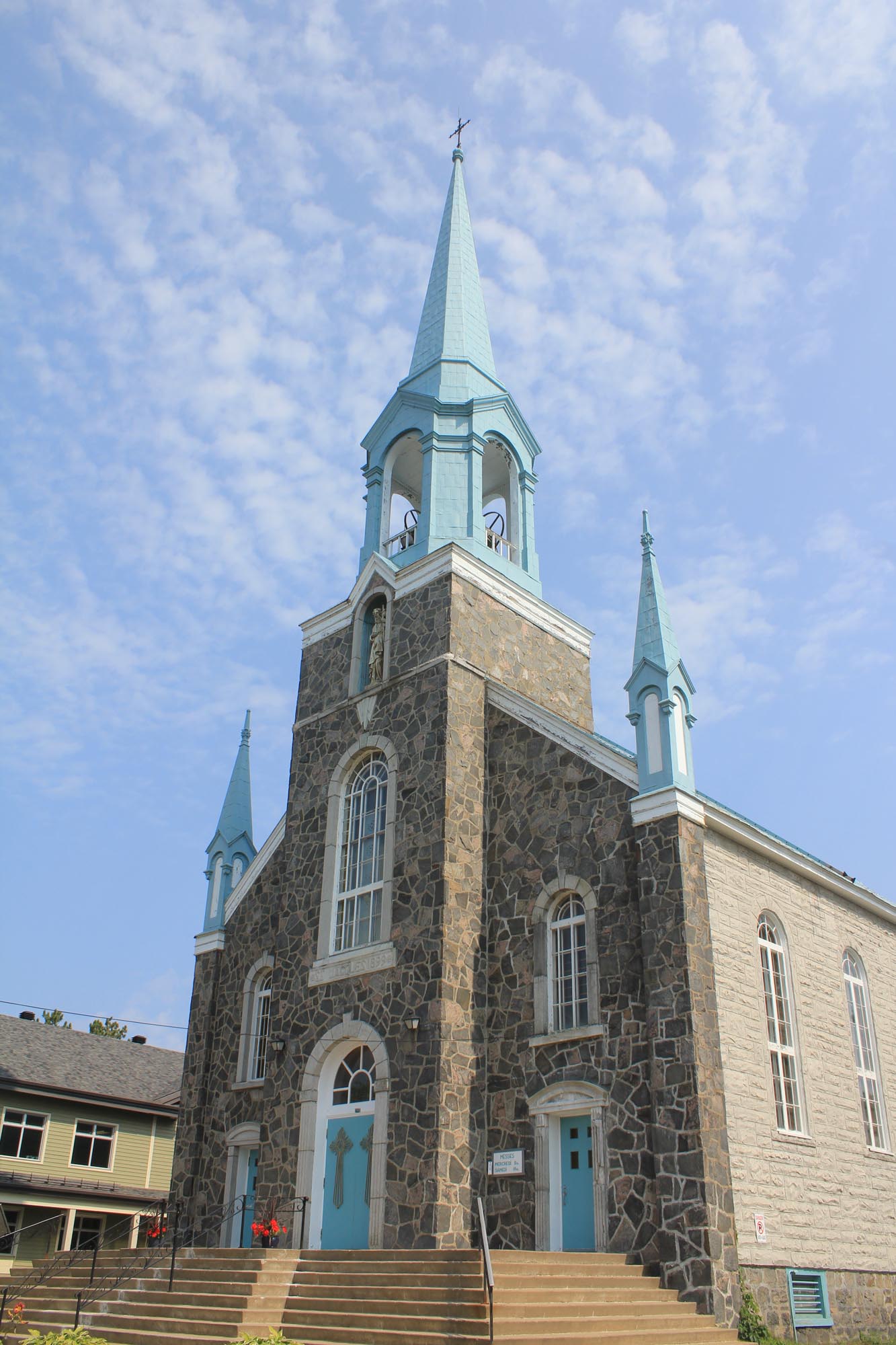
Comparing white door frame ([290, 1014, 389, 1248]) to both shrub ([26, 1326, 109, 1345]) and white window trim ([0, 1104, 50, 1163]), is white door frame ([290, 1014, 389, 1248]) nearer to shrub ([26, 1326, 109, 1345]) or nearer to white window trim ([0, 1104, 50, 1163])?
shrub ([26, 1326, 109, 1345])

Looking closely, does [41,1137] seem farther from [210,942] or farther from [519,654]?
[519,654]

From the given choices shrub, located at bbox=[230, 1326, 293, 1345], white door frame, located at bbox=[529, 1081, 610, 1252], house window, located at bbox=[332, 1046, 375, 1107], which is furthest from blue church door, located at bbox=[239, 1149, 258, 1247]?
shrub, located at bbox=[230, 1326, 293, 1345]

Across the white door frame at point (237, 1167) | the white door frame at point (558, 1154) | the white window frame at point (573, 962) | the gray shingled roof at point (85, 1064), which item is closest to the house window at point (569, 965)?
the white window frame at point (573, 962)

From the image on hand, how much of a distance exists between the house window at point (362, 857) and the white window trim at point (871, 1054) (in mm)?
8521

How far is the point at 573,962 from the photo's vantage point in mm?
17172

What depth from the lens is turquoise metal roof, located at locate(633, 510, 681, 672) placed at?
1789 cm

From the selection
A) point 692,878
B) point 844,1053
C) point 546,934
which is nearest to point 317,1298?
point 546,934

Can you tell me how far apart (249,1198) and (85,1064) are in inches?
536

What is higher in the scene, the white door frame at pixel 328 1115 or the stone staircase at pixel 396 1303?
the white door frame at pixel 328 1115

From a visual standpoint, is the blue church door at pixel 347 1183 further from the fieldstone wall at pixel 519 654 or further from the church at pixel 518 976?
the fieldstone wall at pixel 519 654

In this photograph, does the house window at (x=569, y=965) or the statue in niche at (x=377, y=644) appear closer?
the house window at (x=569, y=965)

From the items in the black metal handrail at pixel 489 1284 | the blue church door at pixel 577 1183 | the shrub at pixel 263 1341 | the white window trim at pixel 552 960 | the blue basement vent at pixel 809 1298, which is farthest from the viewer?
the white window trim at pixel 552 960

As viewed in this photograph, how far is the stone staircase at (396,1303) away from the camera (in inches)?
490

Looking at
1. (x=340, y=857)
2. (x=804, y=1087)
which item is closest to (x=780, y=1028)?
(x=804, y=1087)
